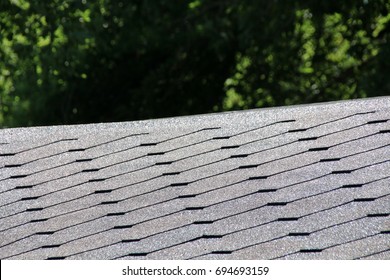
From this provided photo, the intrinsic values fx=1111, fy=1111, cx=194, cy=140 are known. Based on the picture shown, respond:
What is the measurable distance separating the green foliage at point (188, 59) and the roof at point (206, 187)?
8678 millimetres

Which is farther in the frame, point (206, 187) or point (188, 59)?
point (188, 59)

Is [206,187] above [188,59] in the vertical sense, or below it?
below

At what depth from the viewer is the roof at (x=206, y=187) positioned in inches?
182

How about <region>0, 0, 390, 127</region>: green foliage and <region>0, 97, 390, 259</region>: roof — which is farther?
<region>0, 0, 390, 127</region>: green foliage

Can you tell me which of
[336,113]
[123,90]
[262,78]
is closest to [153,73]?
[123,90]

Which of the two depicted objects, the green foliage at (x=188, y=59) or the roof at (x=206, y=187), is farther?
the green foliage at (x=188, y=59)

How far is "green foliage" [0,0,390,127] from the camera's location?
1456cm

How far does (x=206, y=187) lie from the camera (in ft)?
16.8

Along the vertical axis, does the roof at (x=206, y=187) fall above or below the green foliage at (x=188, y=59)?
below

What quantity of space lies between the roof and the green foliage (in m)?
8.68

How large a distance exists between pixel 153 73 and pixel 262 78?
1652 mm

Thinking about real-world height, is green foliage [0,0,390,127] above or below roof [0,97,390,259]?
above

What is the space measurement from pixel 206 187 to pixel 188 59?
11358 mm

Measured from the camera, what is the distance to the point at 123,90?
16.5m
